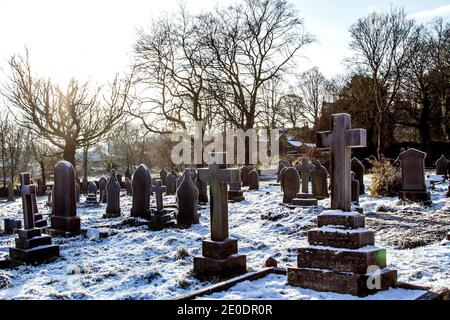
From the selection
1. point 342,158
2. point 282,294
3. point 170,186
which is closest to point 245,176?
point 170,186

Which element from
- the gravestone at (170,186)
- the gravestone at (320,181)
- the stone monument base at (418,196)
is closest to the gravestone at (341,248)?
the stone monument base at (418,196)

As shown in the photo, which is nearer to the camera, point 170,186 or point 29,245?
point 29,245

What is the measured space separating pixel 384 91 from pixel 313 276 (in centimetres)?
3462

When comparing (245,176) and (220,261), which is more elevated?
(245,176)

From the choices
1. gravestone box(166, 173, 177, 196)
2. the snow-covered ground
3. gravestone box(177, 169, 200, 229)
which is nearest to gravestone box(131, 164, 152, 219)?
the snow-covered ground

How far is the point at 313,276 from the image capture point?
531 centimetres

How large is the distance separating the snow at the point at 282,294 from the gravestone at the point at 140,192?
25.2ft

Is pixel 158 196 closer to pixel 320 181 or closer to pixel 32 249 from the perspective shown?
pixel 32 249

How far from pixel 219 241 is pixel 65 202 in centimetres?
560

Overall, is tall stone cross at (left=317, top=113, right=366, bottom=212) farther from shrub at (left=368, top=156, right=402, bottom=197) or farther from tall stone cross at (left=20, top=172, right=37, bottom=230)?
shrub at (left=368, top=156, right=402, bottom=197)

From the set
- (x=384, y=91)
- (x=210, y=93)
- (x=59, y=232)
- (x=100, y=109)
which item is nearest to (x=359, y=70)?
(x=384, y=91)

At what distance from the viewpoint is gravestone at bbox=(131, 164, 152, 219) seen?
1277 centimetres

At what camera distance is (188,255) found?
7.88m

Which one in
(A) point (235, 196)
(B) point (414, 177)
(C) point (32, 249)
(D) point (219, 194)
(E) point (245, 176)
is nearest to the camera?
(D) point (219, 194)
